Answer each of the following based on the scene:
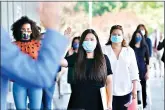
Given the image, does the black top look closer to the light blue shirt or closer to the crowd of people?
the crowd of people

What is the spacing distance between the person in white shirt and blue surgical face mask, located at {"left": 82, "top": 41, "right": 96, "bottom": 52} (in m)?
0.48

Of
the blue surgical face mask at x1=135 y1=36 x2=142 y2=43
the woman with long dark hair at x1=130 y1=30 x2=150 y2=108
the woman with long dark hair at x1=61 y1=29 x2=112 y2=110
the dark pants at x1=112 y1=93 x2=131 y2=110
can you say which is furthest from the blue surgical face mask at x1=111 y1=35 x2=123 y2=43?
the blue surgical face mask at x1=135 y1=36 x2=142 y2=43

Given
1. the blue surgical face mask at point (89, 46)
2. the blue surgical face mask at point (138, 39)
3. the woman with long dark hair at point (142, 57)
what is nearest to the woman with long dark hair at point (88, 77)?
the blue surgical face mask at point (89, 46)

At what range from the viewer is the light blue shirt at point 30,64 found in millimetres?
1188

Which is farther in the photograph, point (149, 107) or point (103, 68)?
point (149, 107)

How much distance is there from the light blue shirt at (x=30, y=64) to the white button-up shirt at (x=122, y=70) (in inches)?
128

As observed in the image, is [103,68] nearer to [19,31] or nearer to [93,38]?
[93,38]

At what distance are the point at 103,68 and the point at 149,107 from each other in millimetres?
2832

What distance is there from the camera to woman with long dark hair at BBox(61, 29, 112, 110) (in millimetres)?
3795

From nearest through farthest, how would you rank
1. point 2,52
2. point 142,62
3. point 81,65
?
point 2,52, point 81,65, point 142,62

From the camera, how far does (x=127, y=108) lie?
448 cm

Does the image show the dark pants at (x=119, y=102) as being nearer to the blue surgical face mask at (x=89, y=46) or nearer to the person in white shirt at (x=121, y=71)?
the person in white shirt at (x=121, y=71)

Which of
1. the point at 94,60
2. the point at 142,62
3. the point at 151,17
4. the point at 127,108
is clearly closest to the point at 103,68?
the point at 94,60

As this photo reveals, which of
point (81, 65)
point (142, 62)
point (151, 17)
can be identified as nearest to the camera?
point (81, 65)
